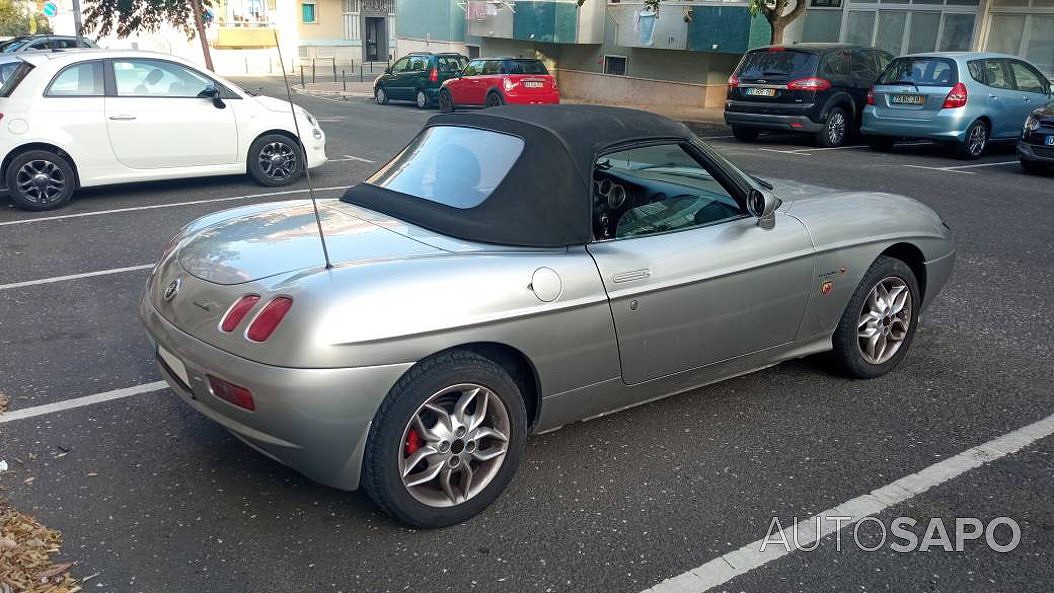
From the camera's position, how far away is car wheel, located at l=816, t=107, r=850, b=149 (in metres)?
15.6

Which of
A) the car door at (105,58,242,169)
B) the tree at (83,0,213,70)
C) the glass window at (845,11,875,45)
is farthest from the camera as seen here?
the tree at (83,0,213,70)

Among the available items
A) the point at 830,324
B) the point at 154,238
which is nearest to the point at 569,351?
the point at 830,324

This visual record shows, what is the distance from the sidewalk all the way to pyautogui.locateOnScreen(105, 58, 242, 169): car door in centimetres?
1103

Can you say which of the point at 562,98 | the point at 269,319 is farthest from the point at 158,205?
the point at 562,98

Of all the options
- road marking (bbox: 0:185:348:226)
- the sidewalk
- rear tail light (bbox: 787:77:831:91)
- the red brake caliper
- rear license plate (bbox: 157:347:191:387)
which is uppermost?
rear tail light (bbox: 787:77:831:91)

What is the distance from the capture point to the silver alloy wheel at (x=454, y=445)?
336 centimetres

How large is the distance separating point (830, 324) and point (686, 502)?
4.87ft

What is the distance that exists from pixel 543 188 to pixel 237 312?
4.31 feet

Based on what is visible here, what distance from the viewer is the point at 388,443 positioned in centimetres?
322

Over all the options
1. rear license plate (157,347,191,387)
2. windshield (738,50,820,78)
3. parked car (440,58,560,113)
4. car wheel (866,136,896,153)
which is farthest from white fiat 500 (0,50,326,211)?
parked car (440,58,560,113)

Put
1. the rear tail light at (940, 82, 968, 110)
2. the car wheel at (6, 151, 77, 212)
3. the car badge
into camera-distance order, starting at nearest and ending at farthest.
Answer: the car badge, the car wheel at (6, 151, 77, 212), the rear tail light at (940, 82, 968, 110)

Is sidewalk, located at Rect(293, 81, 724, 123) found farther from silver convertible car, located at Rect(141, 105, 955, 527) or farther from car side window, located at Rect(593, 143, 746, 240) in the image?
silver convertible car, located at Rect(141, 105, 955, 527)

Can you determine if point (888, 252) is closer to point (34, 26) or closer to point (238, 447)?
point (238, 447)

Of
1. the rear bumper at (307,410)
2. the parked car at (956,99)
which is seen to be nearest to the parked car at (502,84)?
the parked car at (956,99)
